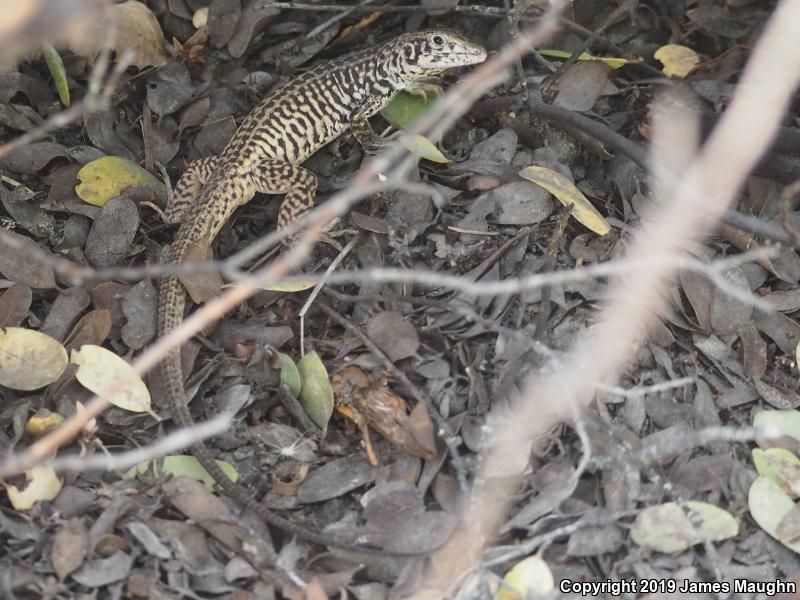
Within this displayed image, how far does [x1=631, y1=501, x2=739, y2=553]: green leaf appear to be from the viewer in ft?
10.4

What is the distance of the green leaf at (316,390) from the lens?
11.6 ft

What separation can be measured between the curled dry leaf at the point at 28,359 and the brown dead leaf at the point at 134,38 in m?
1.50

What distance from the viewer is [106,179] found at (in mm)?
4156

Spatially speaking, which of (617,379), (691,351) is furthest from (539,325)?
(691,351)

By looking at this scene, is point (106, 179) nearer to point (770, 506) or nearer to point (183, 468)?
point (183, 468)

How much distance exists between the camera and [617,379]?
3.56 m

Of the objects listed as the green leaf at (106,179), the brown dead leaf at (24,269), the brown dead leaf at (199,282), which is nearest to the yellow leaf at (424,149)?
the brown dead leaf at (199,282)

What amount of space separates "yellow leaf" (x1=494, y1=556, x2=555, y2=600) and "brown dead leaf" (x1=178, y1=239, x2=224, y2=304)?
1.78 m

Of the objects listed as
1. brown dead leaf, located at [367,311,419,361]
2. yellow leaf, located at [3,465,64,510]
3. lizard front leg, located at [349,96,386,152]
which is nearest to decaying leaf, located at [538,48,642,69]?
lizard front leg, located at [349,96,386,152]

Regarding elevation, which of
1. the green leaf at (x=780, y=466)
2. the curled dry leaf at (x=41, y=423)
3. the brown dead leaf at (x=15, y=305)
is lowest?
the green leaf at (x=780, y=466)

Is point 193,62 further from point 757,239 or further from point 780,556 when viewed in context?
point 780,556

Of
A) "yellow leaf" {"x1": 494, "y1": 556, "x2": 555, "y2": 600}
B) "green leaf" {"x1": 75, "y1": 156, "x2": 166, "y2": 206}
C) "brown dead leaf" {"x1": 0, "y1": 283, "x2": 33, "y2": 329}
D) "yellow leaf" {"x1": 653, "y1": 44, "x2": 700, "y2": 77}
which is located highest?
"yellow leaf" {"x1": 653, "y1": 44, "x2": 700, "y2": 77}

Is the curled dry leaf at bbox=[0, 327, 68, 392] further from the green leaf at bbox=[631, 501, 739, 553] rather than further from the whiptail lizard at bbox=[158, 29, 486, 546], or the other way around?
the green leaf at bbox=[631, 501, 739, 553]

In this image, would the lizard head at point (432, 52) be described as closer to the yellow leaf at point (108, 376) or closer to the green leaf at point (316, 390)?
the green leaf at point (316, 390)
